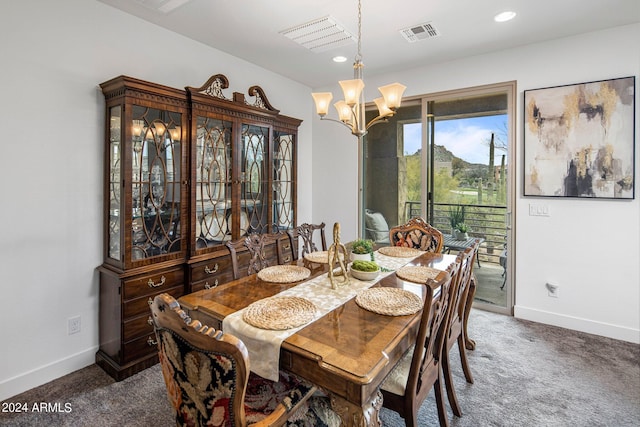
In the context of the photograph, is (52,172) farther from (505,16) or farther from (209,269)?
(505,16)

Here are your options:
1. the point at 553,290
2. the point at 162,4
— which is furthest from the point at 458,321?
the point at 162,4

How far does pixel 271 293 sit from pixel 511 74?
322 cm

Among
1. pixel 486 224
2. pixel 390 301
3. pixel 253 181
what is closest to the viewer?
pixel 390 301

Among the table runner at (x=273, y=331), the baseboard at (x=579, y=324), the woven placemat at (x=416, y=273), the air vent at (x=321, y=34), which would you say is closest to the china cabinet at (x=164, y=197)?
the air vent at (x=321, y=34)

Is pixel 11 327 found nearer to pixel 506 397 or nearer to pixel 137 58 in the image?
pixel 137 58

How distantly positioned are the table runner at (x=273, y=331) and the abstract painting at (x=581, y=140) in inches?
88.7

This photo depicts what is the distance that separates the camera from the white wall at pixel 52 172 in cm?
215

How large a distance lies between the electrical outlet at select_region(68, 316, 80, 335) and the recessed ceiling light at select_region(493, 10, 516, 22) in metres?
3.95

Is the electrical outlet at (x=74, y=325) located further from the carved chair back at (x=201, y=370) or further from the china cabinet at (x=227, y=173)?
the carved chair back at (x=201, y=370)

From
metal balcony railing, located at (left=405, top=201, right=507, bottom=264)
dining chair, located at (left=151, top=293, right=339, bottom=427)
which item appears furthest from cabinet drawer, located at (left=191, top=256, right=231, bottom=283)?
metal balcony railing, located at (left=405, top=201, right=507, bottom=264)

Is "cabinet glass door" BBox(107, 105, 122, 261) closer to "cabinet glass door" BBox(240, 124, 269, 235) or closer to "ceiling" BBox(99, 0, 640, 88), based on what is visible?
"ceiling" BBox(99, 0, 640, 88)

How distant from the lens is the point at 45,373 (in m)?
2.32

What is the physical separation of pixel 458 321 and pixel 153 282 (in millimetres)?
2176

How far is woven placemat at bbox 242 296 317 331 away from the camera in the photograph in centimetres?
142
